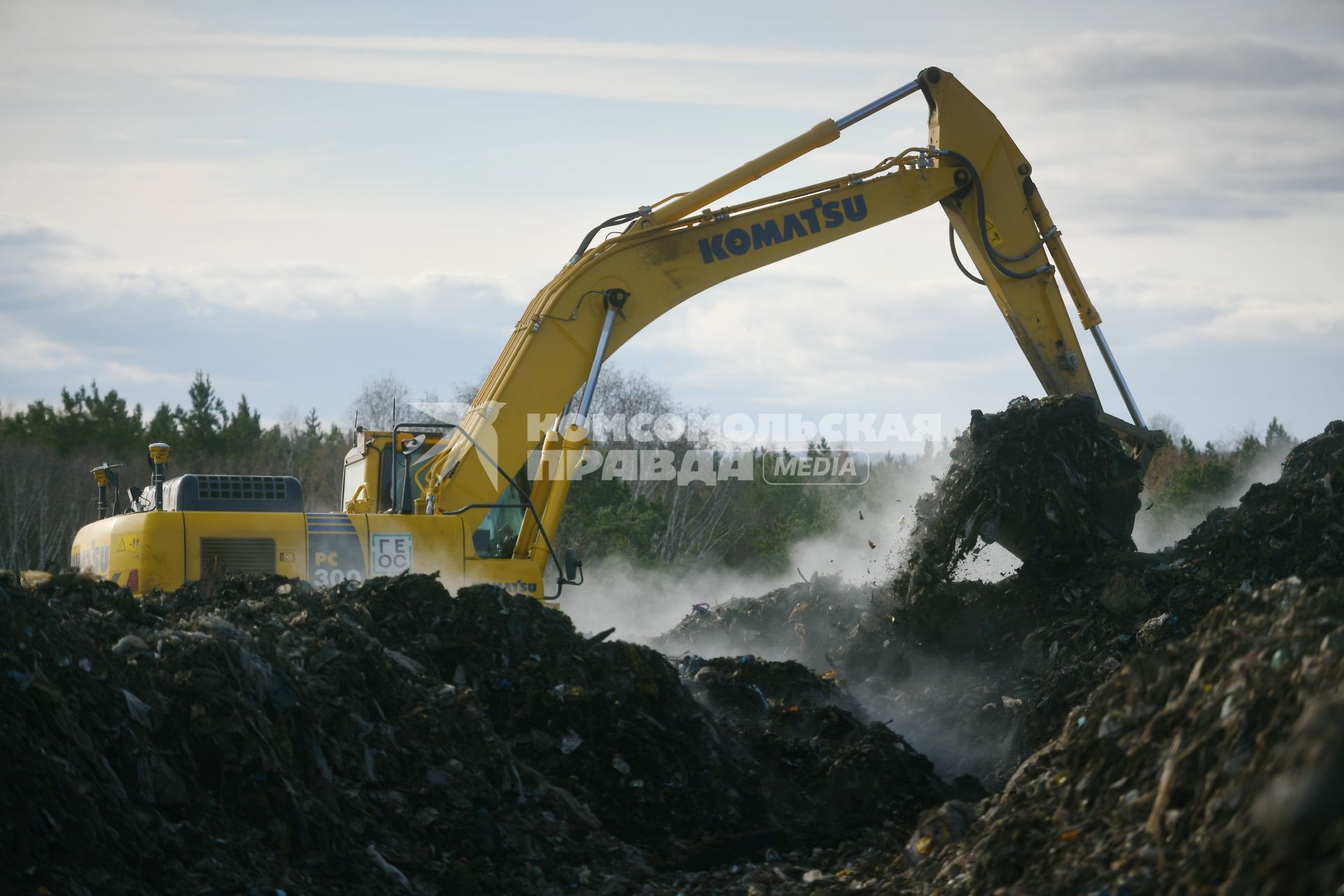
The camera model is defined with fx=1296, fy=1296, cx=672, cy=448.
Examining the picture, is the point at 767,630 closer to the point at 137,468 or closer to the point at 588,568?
the point at 588,568

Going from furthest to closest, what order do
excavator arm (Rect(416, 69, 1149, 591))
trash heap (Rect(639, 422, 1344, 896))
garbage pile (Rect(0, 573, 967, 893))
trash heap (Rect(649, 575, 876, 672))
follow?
trash heap (Rect(649, 575, 876, 672)) < excavator arm (Rect(416, 69, 1149, 591)) < garbage pile (Rect(0, 573, 967, 893)) < trash heap (Rect(639, 422, 1344, 896))

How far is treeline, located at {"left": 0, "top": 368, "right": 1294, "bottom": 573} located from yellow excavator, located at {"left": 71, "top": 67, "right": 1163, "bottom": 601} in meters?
7.82

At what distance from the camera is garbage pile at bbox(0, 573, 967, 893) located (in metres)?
5.62

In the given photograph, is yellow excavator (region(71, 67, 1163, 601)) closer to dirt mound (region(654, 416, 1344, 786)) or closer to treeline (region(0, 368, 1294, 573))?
dirt mound (region(654, 416, 1344, 786))

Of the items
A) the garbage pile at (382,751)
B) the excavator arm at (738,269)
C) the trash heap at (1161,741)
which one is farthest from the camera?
the excavator arm at (738,269)

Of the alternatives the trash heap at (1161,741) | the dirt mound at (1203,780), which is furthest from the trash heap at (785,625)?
the dirt mound at (1203,780)

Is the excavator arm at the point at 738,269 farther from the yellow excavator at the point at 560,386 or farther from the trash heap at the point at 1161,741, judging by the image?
the trash heap at the point at 1161,741

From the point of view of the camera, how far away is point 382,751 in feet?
22.9

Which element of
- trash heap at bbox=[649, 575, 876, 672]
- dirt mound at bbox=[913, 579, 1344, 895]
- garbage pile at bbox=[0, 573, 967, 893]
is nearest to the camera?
dirt mound at bbox=[913, 579, 1344, 895]

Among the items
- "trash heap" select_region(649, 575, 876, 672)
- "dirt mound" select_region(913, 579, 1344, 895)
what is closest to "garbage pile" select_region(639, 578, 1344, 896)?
"dirt mound" select_region(913, 579, 1344, 895)

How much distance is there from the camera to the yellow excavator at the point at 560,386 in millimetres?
9422

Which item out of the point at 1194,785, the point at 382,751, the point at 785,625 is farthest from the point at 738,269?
the point at 1194,785

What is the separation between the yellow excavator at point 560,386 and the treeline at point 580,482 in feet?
25.7

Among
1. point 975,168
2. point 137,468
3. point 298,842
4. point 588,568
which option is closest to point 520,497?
point 298,842
